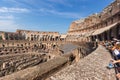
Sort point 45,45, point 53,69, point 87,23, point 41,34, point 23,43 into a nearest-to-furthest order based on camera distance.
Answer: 1. point 53,69
2. point 87,23
3. point 23,43
4. point 45,45
5. point 41,34

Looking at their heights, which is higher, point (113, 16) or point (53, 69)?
point (113, 16)

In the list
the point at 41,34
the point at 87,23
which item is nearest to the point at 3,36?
the point at 41,34

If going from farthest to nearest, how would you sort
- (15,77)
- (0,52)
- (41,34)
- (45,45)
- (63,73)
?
A: (41,34) → (45,45) → (0,52) → (63,73) → (15,77)

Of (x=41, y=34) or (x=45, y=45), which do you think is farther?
(x=41, y=34)

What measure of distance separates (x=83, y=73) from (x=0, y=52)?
39379mm

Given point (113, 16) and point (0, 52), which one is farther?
point (0, 52)

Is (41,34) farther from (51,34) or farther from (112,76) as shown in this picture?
(112,76)

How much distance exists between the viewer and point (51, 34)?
275 ft

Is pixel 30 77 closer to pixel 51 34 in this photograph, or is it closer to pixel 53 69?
pixel 53 69

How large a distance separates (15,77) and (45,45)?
209 ft

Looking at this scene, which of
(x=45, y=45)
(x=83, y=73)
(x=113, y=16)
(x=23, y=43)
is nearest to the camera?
(x=83, y=73)

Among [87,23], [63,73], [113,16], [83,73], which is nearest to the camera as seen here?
[63,73]

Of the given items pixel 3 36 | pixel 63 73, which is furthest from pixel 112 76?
pixel 3 36

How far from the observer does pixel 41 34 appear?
8156 centimetres
